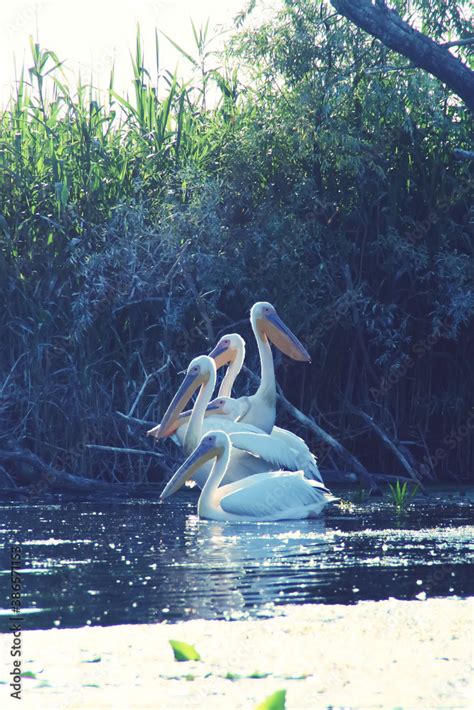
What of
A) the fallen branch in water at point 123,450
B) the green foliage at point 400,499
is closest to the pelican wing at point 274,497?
the green foliage at point 400,499

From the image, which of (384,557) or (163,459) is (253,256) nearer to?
(163,459)

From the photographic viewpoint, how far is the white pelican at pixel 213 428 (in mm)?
9219

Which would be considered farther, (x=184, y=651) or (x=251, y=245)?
(x=251, y=245)

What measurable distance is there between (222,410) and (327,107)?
325cm

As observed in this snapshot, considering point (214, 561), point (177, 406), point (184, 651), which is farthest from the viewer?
point (177, 406)

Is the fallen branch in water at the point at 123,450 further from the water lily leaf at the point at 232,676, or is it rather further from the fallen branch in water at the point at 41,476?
the water lily leaf at the point at 232,676

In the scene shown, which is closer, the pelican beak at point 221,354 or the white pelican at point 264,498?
the white pelican at point 264,498

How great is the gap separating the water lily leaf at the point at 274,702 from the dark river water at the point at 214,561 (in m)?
1.87

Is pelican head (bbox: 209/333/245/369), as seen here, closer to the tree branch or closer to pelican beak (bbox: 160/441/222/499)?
pelican beak (bbox: 160/441/222/499)

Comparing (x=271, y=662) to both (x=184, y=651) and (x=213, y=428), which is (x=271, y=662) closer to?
(x=184, y=651)

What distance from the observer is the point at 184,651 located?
12.9ft

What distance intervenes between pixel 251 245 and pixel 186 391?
222 centimetres

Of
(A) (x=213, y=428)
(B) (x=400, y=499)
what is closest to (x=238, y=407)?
(A) (x=213, y=428)

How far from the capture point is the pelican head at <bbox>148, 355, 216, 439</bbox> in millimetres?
9930
